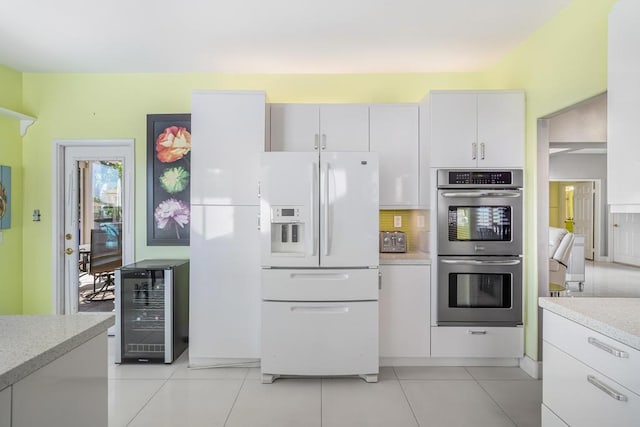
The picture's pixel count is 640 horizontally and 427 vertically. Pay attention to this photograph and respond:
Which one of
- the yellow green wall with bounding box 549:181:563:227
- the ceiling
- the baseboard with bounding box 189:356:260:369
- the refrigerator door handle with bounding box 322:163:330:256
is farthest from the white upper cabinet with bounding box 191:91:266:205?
the yellow green wall with bounding box 549:181:563:227

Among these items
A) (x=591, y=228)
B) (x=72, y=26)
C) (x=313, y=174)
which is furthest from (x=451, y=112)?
(x=591, y=228)

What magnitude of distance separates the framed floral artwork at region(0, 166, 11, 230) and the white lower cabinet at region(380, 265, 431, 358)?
11.8ft

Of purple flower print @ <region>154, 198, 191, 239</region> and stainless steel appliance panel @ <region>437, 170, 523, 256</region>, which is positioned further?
purple flower print @ <region>154, 198, 191, 239</region>

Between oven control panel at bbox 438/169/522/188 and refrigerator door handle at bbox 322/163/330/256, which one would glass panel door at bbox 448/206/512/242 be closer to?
oven control panel at bbox 438/169/522/188

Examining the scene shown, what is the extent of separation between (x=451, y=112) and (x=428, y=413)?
2309 mm

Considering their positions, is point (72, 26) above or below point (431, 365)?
above

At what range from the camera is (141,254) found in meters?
3.76

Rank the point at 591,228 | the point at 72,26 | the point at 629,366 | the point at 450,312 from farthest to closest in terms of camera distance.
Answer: the point at 591,228, the point at 450,312, the point at 72,26, the point at 629,366

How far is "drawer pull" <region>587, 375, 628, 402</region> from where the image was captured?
134 centimetres

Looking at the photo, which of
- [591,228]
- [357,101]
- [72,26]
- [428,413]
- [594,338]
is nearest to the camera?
[594,338]

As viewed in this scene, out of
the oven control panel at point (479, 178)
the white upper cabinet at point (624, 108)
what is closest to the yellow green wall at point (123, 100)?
the oven control panel at point (479, 178)

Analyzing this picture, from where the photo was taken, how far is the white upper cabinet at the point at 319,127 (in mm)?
3326

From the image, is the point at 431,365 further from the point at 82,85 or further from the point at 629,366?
the point at 82,85

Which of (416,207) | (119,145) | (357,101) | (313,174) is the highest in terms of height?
(357,101)
